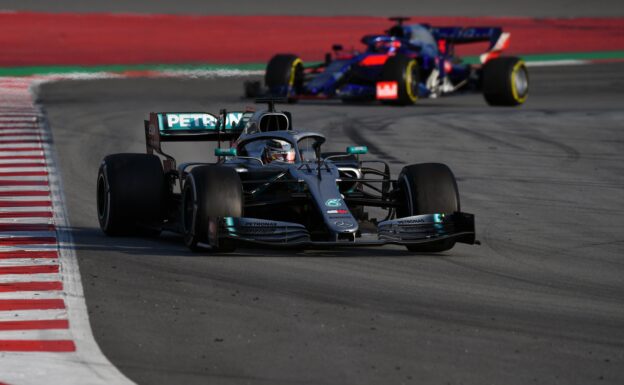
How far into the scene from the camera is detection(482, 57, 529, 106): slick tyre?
28.9m

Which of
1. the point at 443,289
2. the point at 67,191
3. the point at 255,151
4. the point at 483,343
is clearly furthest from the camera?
the point at 67,191

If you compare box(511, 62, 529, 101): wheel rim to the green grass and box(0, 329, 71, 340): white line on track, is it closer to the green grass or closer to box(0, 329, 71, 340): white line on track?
the green grass

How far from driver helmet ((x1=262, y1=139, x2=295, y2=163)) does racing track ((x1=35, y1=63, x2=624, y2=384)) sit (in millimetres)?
1293

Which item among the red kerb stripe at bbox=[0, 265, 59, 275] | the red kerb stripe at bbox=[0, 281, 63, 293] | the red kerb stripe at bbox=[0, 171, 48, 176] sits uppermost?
the red kerb stripe at bbox=[0, 281, 63, 293]

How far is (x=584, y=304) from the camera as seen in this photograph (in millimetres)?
10312

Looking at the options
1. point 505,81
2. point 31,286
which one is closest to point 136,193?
point 31,286

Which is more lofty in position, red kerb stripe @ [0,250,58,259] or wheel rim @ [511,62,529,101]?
red kerb stripe @ [0,250,58,259]

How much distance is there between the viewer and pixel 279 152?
44.9ft

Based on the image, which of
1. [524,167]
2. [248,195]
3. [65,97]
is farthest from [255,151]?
[65,97]

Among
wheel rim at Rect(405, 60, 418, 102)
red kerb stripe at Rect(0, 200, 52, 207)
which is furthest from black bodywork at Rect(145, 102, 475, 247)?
wheel rim at Rect(405, 60, 418, 102)

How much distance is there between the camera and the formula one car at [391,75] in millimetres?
28219

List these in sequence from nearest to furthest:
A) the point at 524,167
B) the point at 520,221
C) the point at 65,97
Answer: the point at 520,221 → the point at 524,167 → the point at 65,97

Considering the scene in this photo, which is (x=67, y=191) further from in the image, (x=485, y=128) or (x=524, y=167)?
(x=485, y=128)

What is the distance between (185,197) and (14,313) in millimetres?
3226
